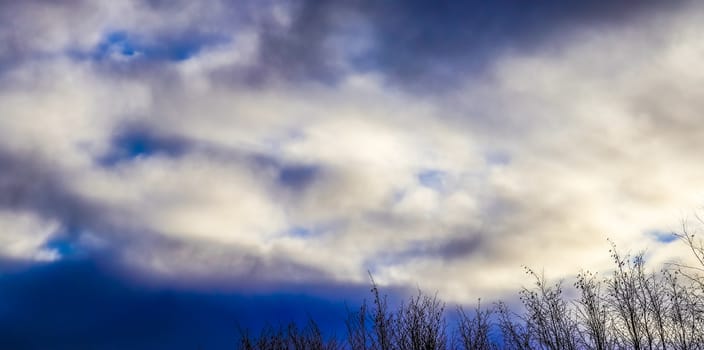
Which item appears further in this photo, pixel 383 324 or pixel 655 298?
pixel 655 298

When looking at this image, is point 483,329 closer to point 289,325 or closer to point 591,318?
point 591,318

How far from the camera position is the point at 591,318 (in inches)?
1027

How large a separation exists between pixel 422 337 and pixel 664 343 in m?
9.78

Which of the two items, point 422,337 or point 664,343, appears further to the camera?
point 664,343

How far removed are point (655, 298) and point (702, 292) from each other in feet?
12.3

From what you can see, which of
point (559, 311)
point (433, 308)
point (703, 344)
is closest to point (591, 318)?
point (559, 311)

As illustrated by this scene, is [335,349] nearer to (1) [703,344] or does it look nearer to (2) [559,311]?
(2) [559,311]

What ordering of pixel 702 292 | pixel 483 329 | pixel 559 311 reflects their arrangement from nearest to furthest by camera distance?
pixel 702 292 → pixel 483 329 → pixel 559 311

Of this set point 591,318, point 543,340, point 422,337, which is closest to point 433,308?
point 422,337

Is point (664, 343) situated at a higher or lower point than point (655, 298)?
lower

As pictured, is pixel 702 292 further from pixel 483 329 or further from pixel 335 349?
pixel 335 349

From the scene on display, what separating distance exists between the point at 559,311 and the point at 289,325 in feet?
35.2

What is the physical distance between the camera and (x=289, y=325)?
24328 millimetres

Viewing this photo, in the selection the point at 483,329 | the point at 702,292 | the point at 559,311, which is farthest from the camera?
the point at 559,311
